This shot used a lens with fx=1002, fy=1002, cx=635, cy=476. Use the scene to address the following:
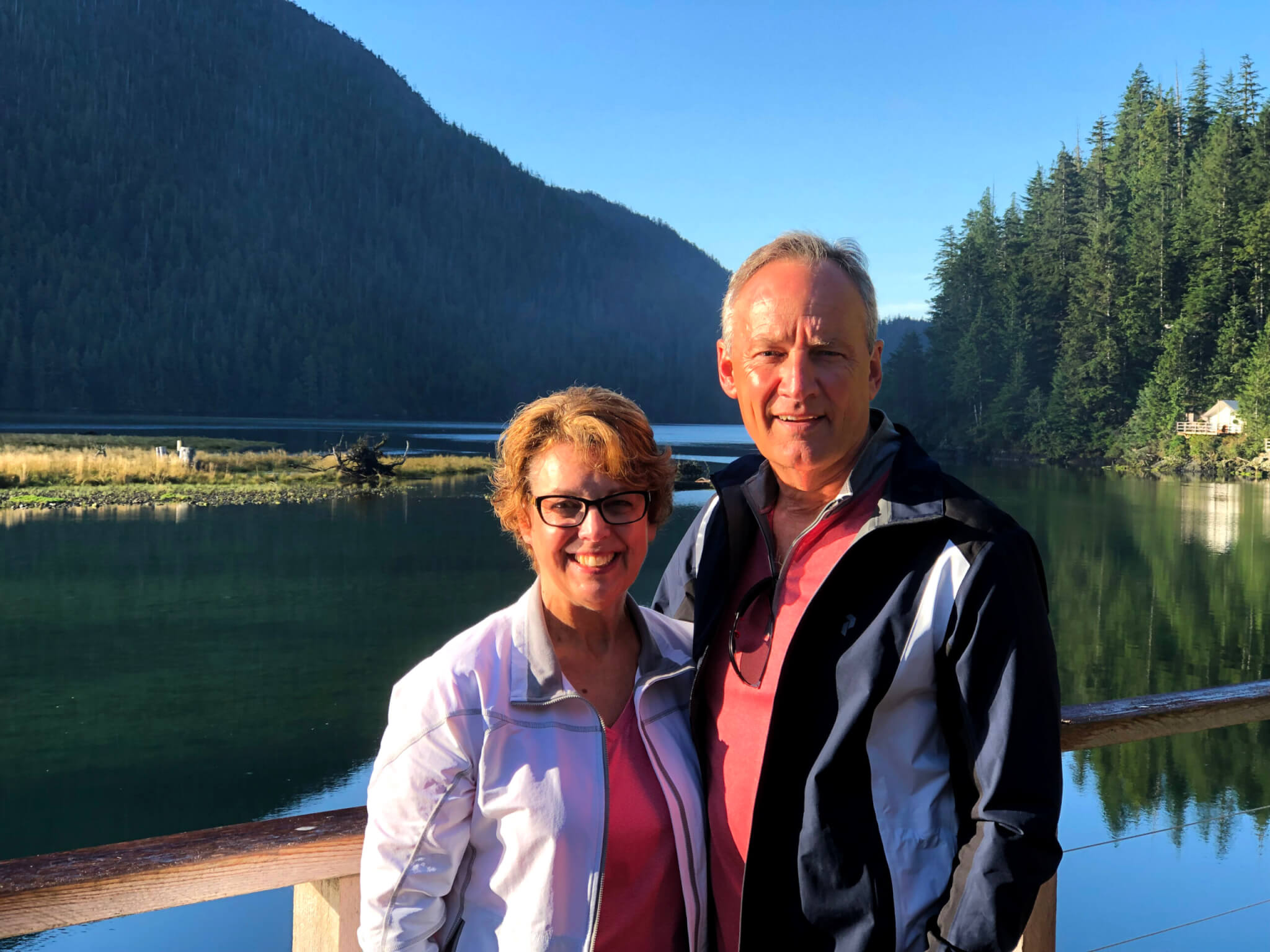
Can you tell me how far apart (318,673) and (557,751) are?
15053 mm

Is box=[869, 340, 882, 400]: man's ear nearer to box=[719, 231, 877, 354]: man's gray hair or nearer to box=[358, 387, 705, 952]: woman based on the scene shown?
box=[719, 231, 877, 354]: man's gray hair

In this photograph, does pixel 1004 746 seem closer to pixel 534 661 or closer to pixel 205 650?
pixel 534 661

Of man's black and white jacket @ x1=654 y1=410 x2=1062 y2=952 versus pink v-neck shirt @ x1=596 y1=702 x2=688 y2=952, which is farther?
pink v-neck shirt @ x1=596 y1=702 x2=688 y2=952

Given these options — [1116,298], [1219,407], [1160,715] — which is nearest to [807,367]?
[1160,715]

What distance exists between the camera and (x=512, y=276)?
180375 millimetres

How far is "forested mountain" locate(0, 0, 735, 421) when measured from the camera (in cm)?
12219

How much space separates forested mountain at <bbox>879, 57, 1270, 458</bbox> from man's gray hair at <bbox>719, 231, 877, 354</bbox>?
51962mm

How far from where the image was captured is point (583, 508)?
1.74 metres

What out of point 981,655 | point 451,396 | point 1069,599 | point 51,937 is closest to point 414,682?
point 981,655

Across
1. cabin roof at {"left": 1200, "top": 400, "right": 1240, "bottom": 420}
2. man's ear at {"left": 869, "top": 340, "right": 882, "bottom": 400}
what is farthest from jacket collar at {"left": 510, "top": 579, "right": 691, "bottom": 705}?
cabin roof at {"left": 1200, "top": 400, "right": 1240, "bottom": 420}

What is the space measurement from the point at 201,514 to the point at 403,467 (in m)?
12.3

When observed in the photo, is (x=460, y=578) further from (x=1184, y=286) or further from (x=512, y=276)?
(x=512, y=276)

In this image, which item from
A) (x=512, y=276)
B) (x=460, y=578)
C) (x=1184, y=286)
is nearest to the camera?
(x=460, y=578)

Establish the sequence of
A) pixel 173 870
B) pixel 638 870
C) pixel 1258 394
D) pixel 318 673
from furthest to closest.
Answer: pixel 1258 394
pixel 318 673
pixel 638 870
pixel 173 870
